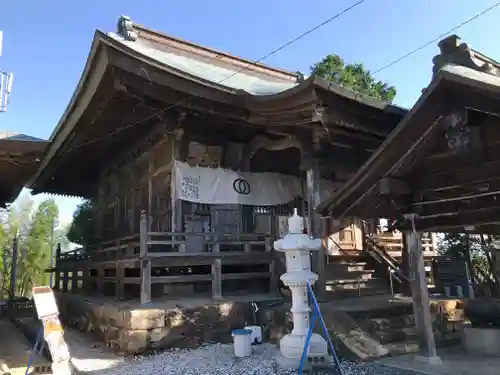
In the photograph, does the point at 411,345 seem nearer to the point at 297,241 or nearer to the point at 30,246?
the point at 297,241

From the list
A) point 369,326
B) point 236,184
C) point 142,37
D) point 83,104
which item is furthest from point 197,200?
point 142,37

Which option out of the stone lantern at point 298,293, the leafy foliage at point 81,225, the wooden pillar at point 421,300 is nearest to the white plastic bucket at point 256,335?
the stone lantern at point 298,293

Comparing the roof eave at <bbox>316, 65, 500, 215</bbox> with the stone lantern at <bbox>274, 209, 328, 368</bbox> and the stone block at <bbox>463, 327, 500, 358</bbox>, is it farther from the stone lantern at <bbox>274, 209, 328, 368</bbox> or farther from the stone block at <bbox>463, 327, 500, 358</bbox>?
the stone block at <bbox>463, 327, 500, 358</bbox>

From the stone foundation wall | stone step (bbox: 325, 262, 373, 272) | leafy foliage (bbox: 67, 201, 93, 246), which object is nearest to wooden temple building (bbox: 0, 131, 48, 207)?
the stone foundation wall

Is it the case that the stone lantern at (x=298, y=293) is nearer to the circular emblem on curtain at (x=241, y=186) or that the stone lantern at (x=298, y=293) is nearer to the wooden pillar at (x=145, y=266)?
the wooden pillar at (x=145, y=266)

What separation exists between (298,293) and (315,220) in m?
2.76

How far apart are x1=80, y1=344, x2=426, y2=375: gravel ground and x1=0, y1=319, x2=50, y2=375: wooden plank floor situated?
1256 millimetres

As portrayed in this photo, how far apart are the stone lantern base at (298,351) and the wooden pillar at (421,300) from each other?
1348 millimetres

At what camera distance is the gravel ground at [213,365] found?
232 inches

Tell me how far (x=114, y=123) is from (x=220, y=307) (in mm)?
6354

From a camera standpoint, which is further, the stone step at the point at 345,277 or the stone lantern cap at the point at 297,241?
the stone step at the point at 345,277

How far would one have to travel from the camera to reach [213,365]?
656 cm

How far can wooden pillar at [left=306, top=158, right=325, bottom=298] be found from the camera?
28.3ft

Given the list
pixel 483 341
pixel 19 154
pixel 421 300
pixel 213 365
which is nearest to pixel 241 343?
pixel 213 365
